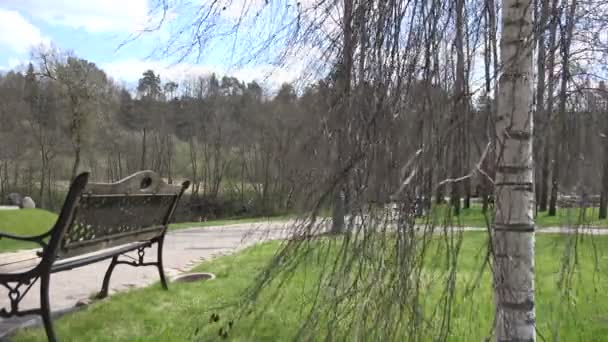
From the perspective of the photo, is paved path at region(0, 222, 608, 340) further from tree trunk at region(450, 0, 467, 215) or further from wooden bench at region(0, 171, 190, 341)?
wooden bench at region(0, 171, 190, 341)

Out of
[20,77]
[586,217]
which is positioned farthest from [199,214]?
[586,217]

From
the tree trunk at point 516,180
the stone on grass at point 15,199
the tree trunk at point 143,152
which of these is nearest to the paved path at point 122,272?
the tree trunk at point 516,180

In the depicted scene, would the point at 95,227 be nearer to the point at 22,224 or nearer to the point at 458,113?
the point at 458,113

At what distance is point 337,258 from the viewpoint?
1854 millimetres

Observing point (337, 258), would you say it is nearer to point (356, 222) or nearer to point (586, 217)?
point (356, 222)

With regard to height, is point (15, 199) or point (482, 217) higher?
point (482, 217)

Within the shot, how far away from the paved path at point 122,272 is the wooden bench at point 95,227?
1.41 feet

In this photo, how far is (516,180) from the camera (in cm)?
202

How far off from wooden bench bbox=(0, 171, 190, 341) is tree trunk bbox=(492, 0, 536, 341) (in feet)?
7.57

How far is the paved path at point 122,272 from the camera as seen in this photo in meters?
2.86

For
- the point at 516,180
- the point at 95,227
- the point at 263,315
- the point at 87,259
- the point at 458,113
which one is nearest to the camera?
the point at 458,113

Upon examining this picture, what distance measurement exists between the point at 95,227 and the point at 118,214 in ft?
1.10

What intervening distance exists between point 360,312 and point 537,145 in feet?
3.05

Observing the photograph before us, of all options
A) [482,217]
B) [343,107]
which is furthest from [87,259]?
[482,217]
